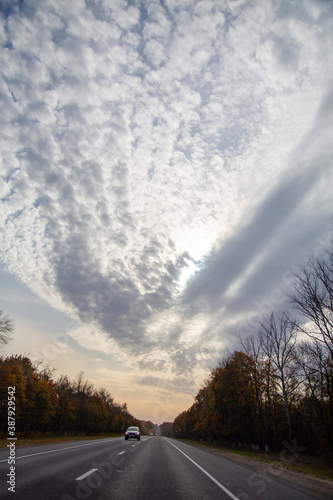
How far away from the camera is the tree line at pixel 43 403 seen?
129ft

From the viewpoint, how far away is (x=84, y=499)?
226 inches

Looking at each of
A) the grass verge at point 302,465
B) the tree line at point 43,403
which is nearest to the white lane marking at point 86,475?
the grass verge at point 302,465

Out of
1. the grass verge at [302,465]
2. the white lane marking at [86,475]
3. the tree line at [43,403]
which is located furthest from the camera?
the tree line at [43,403]

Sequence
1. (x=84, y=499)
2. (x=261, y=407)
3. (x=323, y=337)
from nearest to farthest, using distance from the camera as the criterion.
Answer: (x=84, y=499), (x=323, y=337), (x=261, y=407)

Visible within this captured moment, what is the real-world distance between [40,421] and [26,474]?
5193 cm

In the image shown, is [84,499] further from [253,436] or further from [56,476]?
[253,436]

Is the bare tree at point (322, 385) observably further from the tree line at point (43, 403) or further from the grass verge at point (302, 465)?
the tree line at point (43, 403)

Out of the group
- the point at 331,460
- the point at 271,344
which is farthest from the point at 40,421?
the point at 331,460

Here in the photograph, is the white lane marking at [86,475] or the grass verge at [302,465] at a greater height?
the white lane marking at [86,475]

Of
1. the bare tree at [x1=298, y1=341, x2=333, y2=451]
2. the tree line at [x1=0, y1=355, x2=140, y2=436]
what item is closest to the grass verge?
the bare tree at [x1=298, y1=341, x2=333, y2=451]

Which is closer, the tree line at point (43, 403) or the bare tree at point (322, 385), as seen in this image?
the bare tree at point (322, 385)

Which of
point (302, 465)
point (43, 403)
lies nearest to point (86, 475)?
point (302, 465)

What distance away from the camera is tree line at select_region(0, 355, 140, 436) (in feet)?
129

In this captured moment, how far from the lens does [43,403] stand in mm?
49625
